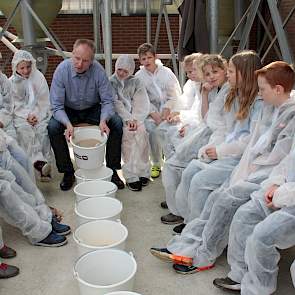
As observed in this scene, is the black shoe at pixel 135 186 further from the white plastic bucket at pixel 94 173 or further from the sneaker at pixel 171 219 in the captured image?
the sneaker at pixel 171 219

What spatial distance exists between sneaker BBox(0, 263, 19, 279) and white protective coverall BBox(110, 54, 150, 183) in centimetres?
138

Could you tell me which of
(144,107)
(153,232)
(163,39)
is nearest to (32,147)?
(144,107)

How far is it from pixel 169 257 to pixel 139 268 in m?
0.19

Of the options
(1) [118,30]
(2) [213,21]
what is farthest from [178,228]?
(1) [118,30]

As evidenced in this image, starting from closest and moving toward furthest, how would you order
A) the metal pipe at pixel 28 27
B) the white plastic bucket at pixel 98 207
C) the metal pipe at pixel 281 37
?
1. the white plastic bucket at pixel 98 207
2. the metal pipe at pixel 281 37
3. the metal pipe at pixel 28 27

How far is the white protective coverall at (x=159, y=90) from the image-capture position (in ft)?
11.9

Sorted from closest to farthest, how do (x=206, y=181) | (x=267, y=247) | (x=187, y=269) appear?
(x=267, y=247) → (x=187, y=269) → (x=206, y=181)

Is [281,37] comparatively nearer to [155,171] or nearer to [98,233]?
[155,171]

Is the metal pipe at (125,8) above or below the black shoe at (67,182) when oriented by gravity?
above

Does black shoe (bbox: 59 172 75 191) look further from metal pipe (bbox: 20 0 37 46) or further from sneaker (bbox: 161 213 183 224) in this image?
metal pipe (bbox: 20 0 37 46)

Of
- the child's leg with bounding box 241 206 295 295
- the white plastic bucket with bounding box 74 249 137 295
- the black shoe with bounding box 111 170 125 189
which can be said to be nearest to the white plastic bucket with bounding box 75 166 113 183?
the black shoe with bounding box 111 170 125 189

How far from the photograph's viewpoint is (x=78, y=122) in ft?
11.3

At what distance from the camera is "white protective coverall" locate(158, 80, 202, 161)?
9.75ft

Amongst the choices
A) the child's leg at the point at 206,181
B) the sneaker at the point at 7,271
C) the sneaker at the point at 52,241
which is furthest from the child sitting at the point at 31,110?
the child's leg at the point at 206,181
